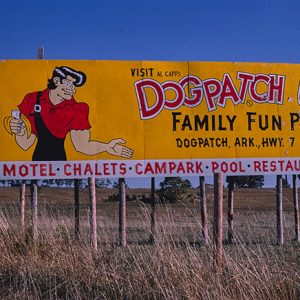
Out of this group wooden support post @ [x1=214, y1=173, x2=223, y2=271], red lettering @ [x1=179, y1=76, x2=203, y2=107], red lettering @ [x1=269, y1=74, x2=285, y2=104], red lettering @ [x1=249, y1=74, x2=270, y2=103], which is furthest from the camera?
red lettering @ [x1=269, y1=74, x2=285, y2=104]

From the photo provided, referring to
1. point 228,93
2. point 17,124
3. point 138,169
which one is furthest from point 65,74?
point 228,93

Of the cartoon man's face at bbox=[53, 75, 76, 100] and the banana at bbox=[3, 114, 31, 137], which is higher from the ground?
the cartoon man's face at bbox=[53, 75, 76, 100]

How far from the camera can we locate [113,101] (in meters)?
12.3

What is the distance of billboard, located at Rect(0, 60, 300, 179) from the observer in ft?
39.2

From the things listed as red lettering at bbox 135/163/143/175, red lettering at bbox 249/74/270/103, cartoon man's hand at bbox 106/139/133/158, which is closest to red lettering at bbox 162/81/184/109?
cartoon man's hand at bbox 106/139/133/158

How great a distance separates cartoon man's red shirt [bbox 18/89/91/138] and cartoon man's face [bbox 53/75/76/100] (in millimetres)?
121

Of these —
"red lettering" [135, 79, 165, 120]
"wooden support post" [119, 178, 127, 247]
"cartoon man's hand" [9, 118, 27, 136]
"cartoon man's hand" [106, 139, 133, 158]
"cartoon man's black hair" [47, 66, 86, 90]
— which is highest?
"cartoon man's black hair" [47, 66, 86, 90]

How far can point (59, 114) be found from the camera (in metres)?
12.1

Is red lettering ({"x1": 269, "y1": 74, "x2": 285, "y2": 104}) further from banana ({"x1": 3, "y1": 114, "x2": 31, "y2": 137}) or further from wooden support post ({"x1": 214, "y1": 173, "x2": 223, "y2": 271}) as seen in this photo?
wooden support post ({"x1": 214, "y1": 173, "x2": 223, "y2": 271})

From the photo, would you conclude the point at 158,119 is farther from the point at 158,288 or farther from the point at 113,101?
the point at 158,288

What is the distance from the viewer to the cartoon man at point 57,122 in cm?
1194

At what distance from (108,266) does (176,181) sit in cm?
1567

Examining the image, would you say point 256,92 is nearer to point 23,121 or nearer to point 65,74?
point 65,74

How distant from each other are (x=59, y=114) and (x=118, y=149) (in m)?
1.37
